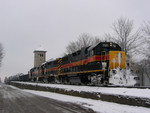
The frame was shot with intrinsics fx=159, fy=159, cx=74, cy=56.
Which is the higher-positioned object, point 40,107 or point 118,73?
point 118,73

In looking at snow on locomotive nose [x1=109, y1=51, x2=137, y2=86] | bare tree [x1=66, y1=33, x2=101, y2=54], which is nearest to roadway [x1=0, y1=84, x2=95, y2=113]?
snow on locomotive nose [x1=109, y1=51, x2=137, y2=86]

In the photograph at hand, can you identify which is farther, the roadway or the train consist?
the train consist

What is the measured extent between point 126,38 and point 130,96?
806 inches

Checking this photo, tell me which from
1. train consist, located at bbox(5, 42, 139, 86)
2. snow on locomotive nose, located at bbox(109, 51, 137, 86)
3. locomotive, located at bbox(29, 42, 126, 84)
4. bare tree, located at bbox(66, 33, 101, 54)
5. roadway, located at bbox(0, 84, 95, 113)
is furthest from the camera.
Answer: bare tree, located at bbox(66, 33, 101, 54)

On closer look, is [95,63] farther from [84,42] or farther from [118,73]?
[84,42]

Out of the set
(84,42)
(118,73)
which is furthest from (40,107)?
(84,42)

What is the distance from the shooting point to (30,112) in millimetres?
7820

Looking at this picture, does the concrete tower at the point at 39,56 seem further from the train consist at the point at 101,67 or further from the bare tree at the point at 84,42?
the train consist at the point at 101,67

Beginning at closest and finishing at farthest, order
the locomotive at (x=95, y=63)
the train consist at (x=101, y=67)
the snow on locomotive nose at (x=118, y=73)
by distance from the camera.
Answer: the snow on locomotive nose at (x=118, y=73) → the train consist at (x=101, y=67) → the locomotive at (x=95, y=63)

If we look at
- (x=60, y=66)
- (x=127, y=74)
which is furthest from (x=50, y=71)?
(x=127, y=74)

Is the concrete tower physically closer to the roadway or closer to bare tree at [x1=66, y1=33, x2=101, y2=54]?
bare tree at [x1=66, y1=33, x2=101, y2=54]

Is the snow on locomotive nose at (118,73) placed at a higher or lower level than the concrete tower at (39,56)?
lower

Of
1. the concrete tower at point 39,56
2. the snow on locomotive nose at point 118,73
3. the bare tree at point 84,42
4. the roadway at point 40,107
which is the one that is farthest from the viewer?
the concrete tower at point 39,56

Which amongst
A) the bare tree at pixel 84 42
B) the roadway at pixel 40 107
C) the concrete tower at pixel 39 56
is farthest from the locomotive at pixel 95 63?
the concrete tower at pixel 39 56
